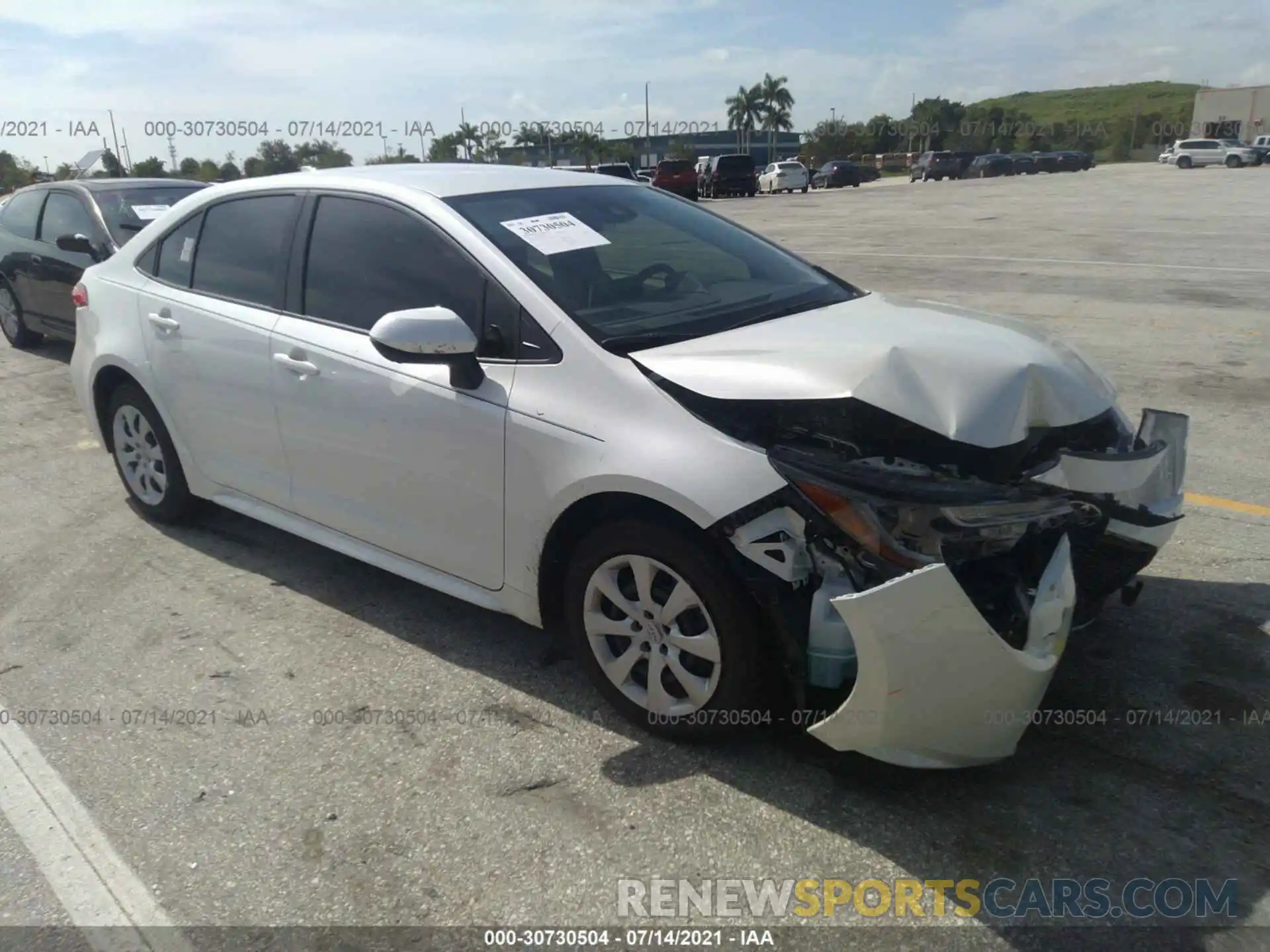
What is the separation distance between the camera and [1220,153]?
55156mm

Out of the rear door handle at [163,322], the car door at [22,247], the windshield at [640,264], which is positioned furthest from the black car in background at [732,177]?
the windshield at [640,264]

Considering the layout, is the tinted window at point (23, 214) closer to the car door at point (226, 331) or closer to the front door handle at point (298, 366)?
the car door at point (226, 331)

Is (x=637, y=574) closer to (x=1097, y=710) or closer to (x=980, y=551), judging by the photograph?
(x=980, y=551)

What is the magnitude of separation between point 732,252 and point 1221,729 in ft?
7.92

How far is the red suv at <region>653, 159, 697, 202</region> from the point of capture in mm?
35875

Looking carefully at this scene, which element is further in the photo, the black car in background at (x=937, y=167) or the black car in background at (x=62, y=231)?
the black car in background at (x=937, y=167)

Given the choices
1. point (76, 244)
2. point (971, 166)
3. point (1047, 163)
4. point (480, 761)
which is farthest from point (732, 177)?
point (480, 761)

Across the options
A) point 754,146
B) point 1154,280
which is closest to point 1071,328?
point 1154,280

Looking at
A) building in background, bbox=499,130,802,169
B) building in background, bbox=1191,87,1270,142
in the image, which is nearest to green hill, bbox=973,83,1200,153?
building in background, bbox=1191,87,1270,142

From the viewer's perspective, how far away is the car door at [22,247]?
9.15 meters

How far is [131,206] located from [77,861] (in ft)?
24.1

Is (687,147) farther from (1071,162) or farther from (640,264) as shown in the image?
(640,264)

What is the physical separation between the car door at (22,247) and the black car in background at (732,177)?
33268mm

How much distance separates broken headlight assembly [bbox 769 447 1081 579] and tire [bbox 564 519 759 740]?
0.34 meters
